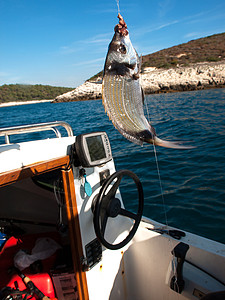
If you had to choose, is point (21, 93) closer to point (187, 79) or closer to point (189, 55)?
point (189, 55)

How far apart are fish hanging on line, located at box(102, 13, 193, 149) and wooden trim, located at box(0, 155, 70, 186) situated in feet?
2.65

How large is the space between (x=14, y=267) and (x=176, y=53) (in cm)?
5763

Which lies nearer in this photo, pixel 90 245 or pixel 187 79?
pixel 90 245

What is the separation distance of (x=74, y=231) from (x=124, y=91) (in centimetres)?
139

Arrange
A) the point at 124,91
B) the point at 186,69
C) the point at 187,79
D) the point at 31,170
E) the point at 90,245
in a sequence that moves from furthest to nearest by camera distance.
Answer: the point at 186,69
the point at 187,79
the point at 90,245
the point at 31,170
the point at 124,91

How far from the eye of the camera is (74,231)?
2.03 m

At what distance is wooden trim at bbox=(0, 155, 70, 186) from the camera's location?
5.17ft

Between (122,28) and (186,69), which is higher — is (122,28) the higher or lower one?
the lower one

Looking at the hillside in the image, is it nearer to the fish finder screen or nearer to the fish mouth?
the fish finder screen

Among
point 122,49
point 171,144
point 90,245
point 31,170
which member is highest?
point 122,49

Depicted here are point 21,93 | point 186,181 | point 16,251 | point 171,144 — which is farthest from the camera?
point 21,93

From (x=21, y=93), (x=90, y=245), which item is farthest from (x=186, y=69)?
(x=21, y=93)

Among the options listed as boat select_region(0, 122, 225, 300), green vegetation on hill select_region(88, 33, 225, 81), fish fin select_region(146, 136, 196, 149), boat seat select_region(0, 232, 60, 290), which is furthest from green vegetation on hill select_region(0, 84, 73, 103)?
fish fin select_region(146, 136, 196, 149)

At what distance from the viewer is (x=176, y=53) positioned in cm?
5181
